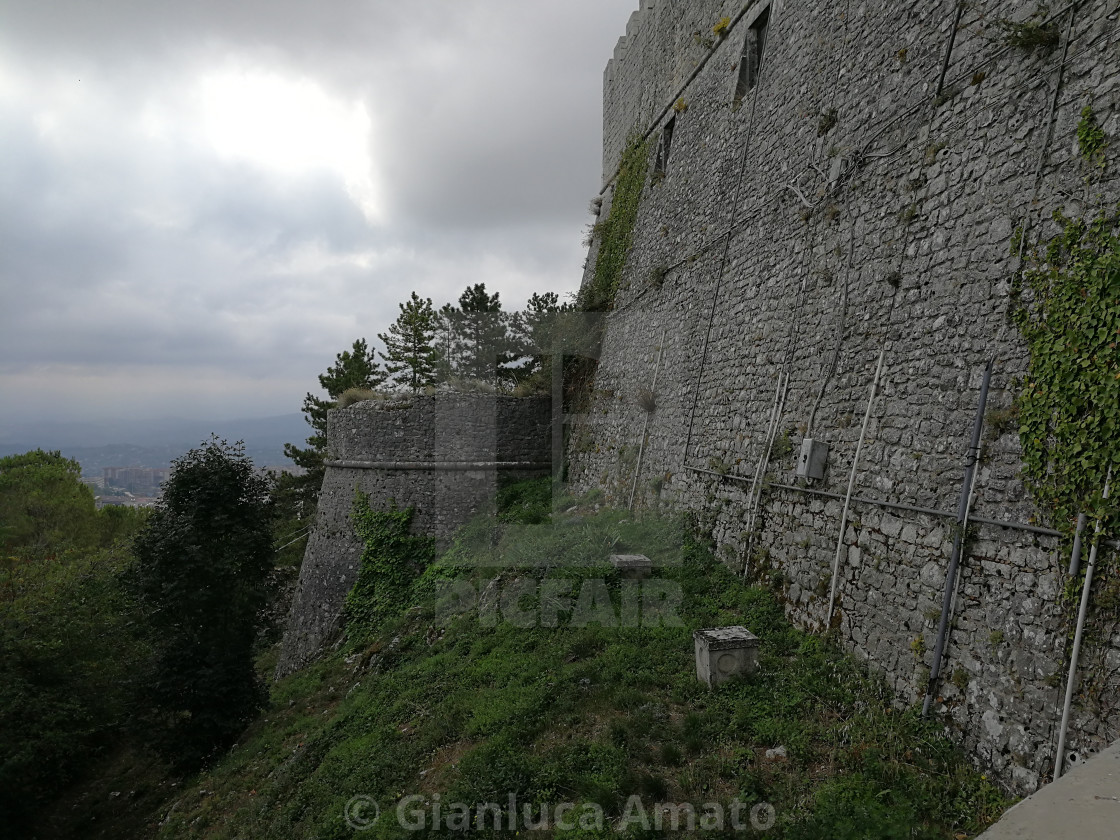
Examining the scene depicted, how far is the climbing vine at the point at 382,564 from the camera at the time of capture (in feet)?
37.6

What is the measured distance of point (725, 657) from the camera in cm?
493

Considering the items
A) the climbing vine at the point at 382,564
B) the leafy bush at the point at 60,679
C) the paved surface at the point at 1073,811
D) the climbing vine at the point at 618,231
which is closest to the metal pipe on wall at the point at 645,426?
the climbing vine at the point at 618,231

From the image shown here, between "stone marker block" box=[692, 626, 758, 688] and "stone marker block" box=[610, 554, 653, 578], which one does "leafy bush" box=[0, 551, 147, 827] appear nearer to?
"stone marker block" box=[610, 554, 653, 578]

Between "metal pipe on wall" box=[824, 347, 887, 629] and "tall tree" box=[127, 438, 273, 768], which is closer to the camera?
"metal pipe on wall" box=[824, 347, 887, 629]

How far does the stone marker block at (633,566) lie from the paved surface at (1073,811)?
4814 millimetres

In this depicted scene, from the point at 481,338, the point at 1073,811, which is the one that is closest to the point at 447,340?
the point at 481,338

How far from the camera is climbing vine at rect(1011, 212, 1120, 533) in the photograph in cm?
333

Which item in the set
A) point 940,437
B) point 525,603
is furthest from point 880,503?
point 525,603

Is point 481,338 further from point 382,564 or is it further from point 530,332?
point 382,564

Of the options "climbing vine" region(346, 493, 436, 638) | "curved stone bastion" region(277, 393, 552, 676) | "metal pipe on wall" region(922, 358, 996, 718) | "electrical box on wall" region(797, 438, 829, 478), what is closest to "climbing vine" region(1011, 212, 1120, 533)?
"metal pipe on wall" region(922, 358, 996, 718)

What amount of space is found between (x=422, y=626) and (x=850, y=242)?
7.72m

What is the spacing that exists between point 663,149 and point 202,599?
11907 millimetres

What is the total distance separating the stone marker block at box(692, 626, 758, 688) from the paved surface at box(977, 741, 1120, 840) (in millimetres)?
2785

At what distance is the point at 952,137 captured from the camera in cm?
509
